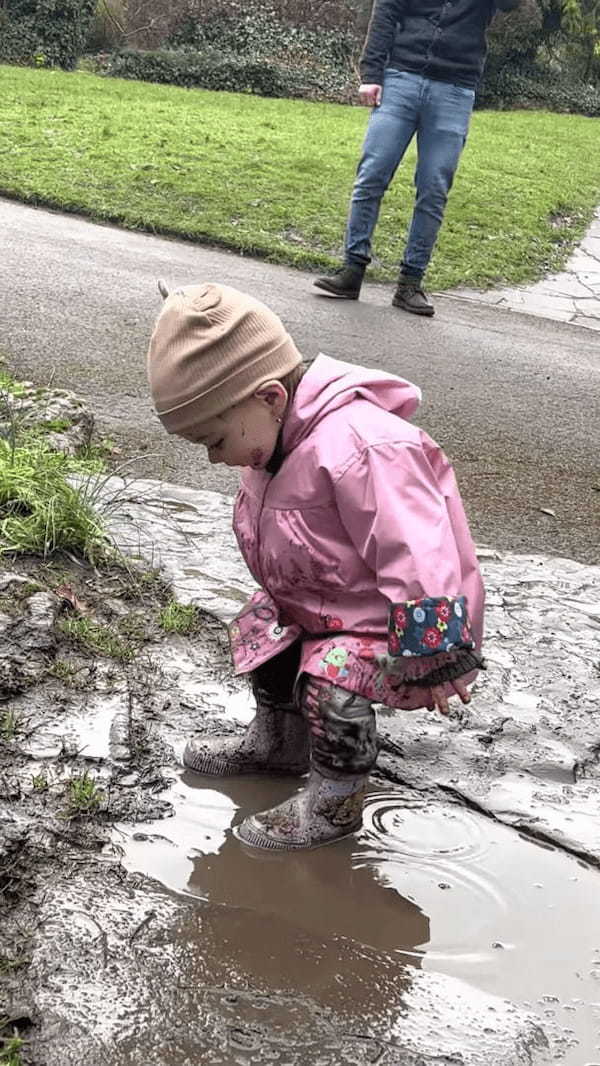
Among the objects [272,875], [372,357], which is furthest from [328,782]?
[372,357]

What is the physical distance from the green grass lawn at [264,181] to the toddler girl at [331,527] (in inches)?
230

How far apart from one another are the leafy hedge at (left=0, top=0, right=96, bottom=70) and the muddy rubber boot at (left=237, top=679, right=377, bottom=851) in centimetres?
1873

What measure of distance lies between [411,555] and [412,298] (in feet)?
17.2

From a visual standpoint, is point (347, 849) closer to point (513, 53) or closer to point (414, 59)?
point (414, 59)

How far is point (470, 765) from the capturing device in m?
2.90

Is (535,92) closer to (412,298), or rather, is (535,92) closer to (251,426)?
(412,298)

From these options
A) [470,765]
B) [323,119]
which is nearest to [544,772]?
[470,765]

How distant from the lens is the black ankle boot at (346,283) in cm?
731

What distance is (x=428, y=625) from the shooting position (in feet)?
7.40

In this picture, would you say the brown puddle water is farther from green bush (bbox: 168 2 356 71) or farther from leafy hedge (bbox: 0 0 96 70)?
green bush (bbox: 168 2 356 71)

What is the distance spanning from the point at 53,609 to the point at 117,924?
1116mm

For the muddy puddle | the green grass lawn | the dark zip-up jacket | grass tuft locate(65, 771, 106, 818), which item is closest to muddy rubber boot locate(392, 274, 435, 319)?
the green grass lawn

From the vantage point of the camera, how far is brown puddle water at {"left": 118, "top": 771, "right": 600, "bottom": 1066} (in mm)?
2223

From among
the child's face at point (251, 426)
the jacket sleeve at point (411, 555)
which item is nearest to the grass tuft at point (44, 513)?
the child's face at point (251, 426)
